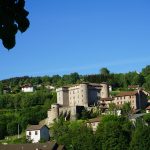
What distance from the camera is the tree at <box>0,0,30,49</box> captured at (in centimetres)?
447

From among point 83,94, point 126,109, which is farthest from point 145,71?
point 126,109

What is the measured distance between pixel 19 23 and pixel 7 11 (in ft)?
0.46

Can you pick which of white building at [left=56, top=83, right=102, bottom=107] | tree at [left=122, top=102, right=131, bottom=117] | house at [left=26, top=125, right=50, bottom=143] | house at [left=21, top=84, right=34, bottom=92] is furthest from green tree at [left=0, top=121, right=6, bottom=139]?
house at [left=21, top=84, right=34, bottom=92]

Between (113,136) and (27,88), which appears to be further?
(27,88)

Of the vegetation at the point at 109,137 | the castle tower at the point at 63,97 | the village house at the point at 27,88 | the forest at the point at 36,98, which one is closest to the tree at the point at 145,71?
the forest at the point at 36,98

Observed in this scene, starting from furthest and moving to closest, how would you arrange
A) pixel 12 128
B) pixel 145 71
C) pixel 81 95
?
pixel 145 71 < pixel 81 95 < pixel 12 128

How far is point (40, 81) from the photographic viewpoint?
182 m

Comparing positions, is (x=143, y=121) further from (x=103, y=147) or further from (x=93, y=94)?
(x=93, y=94)

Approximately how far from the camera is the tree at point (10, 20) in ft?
14.7

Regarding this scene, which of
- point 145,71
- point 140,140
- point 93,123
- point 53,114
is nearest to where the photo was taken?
point 140,140

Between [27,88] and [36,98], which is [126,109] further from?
[27,88]

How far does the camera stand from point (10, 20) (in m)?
4.48

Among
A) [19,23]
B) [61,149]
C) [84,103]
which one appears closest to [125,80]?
[84,103]

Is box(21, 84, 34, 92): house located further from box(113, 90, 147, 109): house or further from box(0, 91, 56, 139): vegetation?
box(113, 90, 147, 109): house
